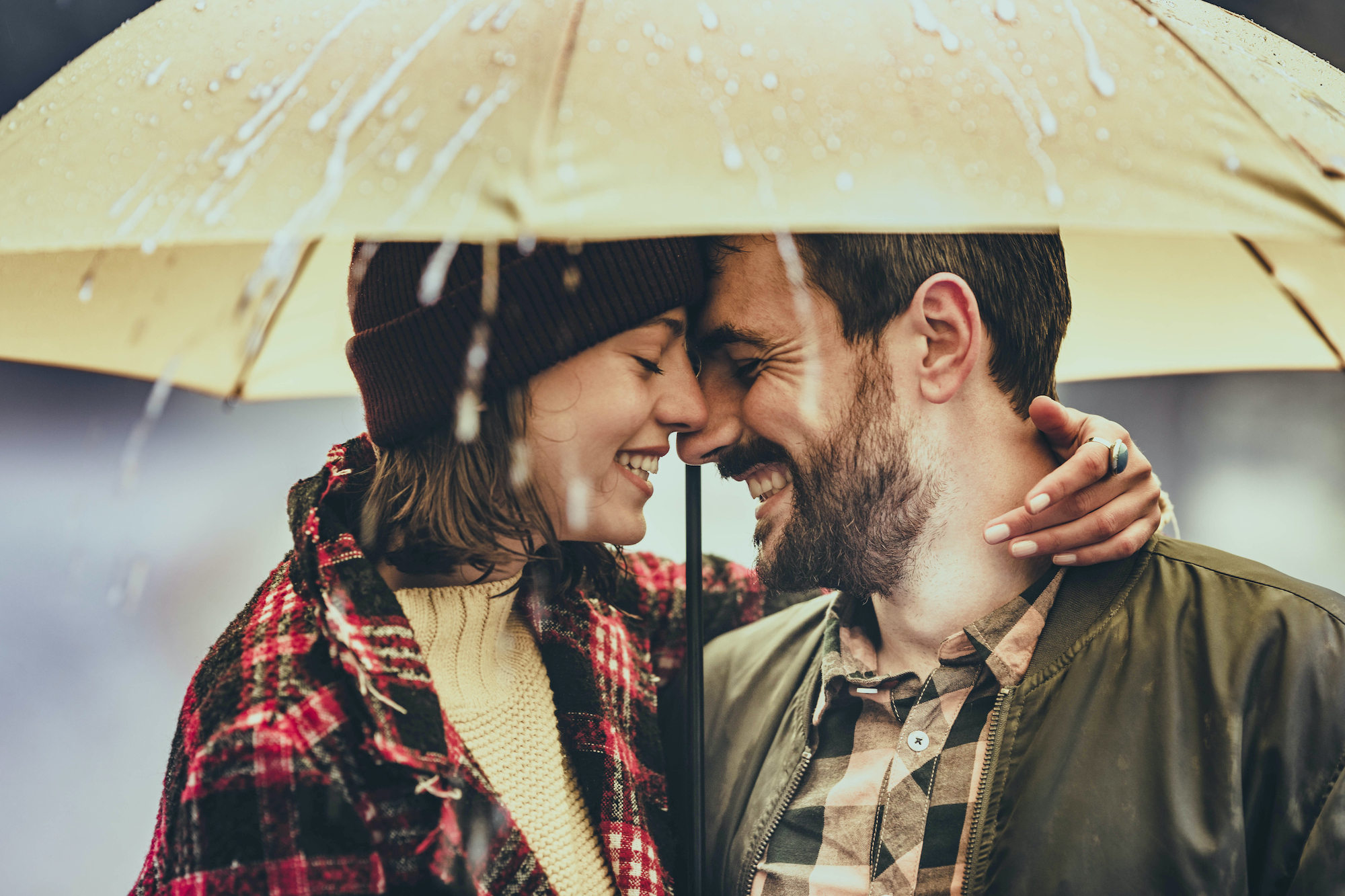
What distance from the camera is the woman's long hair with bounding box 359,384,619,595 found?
55.9 inches

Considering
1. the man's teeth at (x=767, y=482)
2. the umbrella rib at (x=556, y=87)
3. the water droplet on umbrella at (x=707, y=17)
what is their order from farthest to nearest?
the man's teeth at (x=767, y=482) → the water droplet on umbrella at (x=707, y=17) → the umbrella rib at (x=556, y=87)

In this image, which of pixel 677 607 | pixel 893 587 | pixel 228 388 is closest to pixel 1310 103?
pixel 893 587

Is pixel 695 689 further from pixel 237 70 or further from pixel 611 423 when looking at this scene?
pixel 237 70

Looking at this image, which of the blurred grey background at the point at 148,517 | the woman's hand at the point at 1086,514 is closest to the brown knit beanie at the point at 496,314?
the woman's hand at the point at 1086,514

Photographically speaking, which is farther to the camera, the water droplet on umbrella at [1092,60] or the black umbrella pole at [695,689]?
the black umbrella pole at [695,689]

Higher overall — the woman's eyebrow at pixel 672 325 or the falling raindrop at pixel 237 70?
the falling raindrop at pixel 237 70

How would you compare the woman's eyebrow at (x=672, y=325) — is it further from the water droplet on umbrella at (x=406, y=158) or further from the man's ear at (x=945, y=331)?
the water droplet on umbrella at (x=406, y=158)

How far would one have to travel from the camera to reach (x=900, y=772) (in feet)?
4.56

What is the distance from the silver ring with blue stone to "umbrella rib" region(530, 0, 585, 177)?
39.6 inches

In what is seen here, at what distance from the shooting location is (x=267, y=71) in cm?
88

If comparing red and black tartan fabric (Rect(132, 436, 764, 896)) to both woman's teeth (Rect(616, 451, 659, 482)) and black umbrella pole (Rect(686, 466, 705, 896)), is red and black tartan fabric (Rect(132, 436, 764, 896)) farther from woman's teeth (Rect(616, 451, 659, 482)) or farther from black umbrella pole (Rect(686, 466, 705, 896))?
woman's teeth (Rect(616, 451, 659, 482))

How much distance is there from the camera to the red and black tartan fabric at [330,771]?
3.54ft

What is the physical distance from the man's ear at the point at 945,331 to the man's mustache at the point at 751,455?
27 centimetres

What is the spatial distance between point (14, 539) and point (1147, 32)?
403 cm
